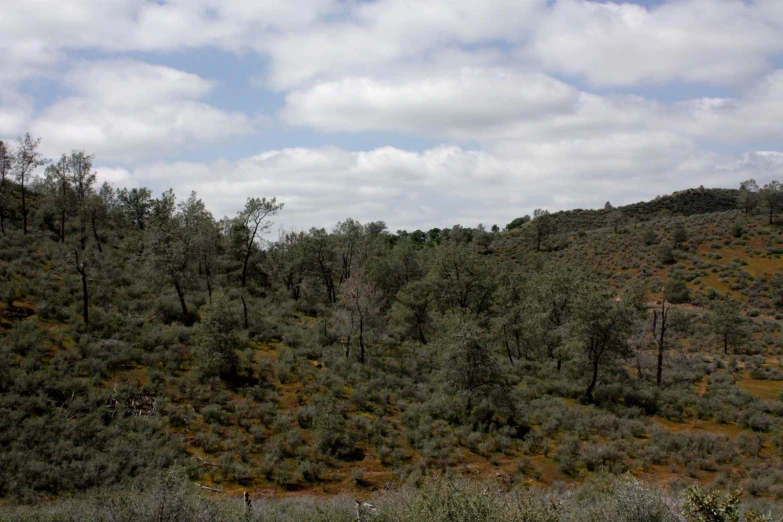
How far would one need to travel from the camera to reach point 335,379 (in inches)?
1180

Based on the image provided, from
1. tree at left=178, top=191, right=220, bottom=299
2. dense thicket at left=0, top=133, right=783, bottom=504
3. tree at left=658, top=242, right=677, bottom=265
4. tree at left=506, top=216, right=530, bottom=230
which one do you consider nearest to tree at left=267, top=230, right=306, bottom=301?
dense thicket at left=0, top=133, right=783, bottom=504

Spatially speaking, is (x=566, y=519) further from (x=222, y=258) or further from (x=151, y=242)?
(x=222, y=258)

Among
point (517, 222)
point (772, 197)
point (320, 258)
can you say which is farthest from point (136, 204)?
point (517, 222)

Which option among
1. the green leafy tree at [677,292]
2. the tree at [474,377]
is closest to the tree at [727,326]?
the green leafy tree at [677,292]

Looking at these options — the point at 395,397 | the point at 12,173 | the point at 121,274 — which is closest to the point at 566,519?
the point at 395,397

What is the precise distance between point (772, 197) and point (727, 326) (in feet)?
136

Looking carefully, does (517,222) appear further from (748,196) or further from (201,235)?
(201,235)

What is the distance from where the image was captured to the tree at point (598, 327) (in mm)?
29500

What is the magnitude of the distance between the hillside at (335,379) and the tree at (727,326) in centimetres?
22

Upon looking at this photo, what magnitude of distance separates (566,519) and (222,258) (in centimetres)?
4572

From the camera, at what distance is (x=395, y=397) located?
96.9 ft

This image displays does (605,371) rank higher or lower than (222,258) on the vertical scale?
lower

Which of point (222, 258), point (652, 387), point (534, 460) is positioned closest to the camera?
point (534, 460)

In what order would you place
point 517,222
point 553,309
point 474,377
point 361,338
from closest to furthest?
point 474,377 < point 361,338 < point 553,309 < point 517,222
